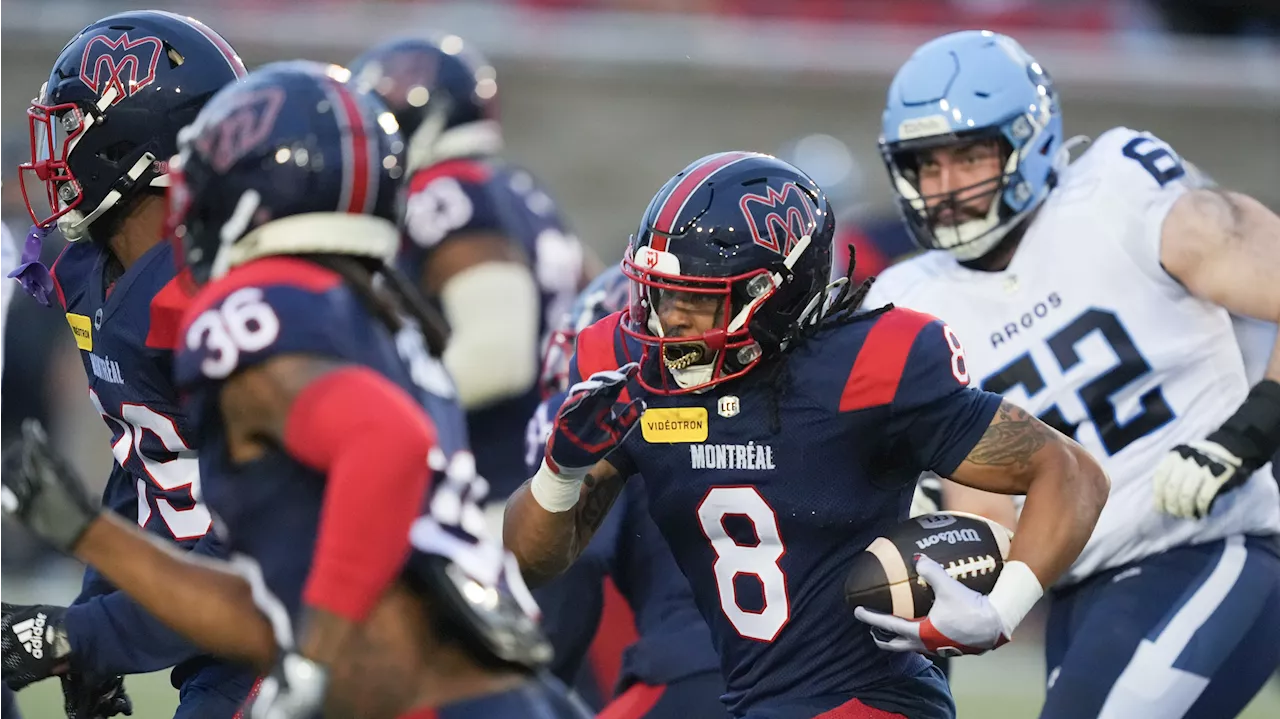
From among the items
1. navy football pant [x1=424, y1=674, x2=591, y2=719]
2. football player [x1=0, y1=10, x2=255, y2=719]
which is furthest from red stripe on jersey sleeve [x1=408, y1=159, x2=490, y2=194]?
navy football pant [x1=424, y1=674, x2=591, y2=719]

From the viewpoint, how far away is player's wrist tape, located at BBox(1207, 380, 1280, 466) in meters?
4.28

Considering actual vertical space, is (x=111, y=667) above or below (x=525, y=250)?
above

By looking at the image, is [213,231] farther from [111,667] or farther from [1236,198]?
[1236,198]

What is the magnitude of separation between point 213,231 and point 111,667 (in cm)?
118

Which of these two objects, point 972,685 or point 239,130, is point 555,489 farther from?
point 972,685

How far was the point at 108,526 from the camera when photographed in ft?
9.38

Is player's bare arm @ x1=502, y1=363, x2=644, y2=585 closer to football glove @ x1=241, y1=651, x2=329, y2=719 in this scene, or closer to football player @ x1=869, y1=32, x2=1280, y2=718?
football glove @ x1=241, y1=651, x2=329, y2=719

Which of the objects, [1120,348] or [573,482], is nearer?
[573,482]

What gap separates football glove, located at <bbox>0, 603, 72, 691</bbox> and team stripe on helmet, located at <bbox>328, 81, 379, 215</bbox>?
1289 mm

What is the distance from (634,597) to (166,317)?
60.2 inches

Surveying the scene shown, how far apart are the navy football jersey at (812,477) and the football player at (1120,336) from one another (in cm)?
96

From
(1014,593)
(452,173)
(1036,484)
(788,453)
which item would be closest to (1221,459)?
(1036,484)

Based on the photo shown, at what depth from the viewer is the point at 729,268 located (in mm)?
Result: 3590

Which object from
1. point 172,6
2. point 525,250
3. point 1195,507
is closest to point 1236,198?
point 1195,507
